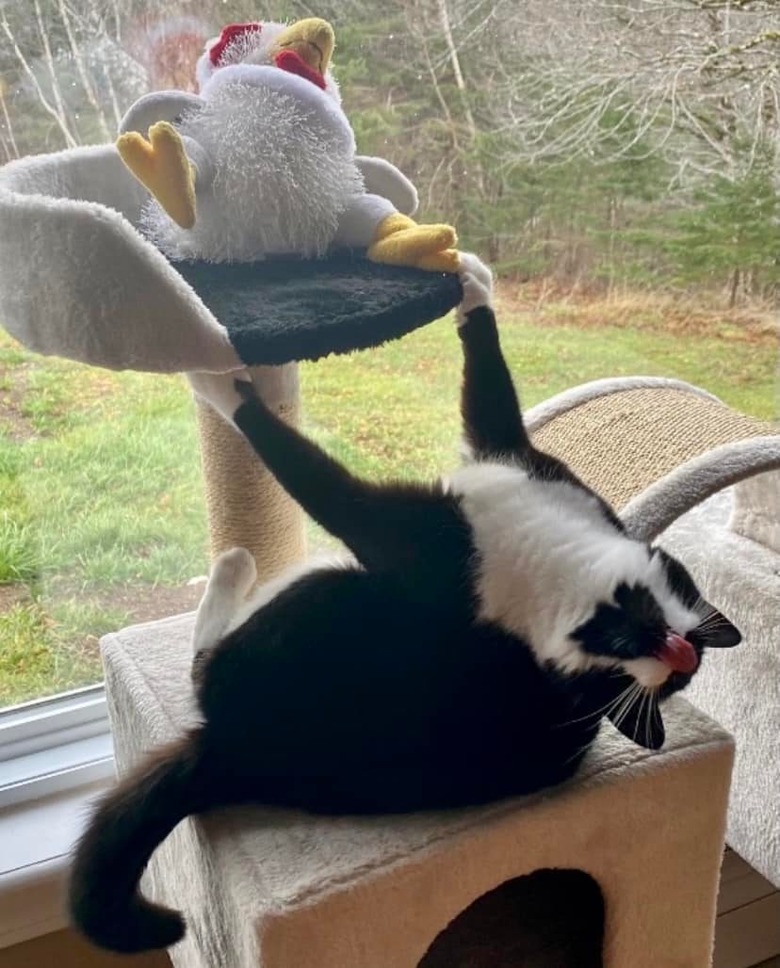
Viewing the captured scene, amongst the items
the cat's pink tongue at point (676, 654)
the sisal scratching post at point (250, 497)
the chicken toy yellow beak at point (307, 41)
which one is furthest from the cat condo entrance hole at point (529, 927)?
the chicken toy yellow beak at point (307, 41)

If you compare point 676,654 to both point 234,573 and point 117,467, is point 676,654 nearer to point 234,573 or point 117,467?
point 234,573

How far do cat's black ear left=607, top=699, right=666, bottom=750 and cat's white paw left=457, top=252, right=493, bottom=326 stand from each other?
1.01 ft

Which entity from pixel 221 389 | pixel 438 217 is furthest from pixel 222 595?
pixel 438 217

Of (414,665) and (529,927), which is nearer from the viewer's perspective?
(414,665)

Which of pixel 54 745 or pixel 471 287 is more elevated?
pixel 471 287

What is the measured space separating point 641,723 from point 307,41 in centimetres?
57

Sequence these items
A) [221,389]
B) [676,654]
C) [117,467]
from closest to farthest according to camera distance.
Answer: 1. [676,654]
2. [221,389]
3. [117,467]

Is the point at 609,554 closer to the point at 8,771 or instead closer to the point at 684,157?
the point at 8,771

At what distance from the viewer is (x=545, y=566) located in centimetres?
68

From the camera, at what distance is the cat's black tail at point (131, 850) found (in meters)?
0.68

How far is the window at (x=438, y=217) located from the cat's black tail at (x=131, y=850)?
369 millimetres

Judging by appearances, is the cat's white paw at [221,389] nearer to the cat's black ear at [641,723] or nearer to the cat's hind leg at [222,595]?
the cat's hind leg at [222,595]

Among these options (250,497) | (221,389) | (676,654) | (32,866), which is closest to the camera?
→ (676,654)

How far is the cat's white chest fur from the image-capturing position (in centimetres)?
67
